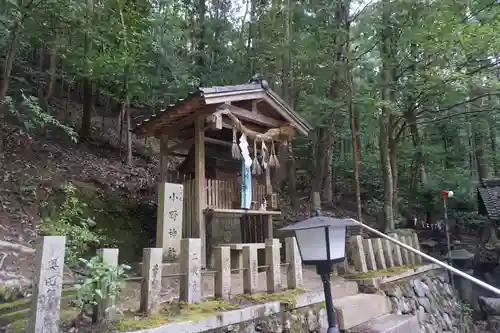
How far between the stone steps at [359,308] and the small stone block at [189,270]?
2.35 meters

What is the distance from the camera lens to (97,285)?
11.4 feet

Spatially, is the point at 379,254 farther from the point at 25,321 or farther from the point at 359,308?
the point at 25,321

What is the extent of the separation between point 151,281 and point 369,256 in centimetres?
565

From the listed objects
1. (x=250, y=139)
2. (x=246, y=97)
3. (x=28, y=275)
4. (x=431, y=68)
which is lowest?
(x=28, y=275)

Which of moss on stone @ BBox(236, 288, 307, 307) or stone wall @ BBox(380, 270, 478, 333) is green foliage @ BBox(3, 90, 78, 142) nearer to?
moss on stone @ BBox(236, 288, 307, 307)

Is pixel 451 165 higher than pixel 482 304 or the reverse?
higher

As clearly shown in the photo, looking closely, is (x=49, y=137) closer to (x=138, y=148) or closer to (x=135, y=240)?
(x=138, y=148)

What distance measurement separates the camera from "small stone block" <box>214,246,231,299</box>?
464 centimetres

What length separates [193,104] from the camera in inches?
311

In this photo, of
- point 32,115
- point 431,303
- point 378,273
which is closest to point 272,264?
point 378,273

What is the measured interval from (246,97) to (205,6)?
12.2 meters

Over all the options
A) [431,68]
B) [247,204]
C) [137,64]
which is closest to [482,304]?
[431,68]

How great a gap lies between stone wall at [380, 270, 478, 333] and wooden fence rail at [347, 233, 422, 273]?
506mm

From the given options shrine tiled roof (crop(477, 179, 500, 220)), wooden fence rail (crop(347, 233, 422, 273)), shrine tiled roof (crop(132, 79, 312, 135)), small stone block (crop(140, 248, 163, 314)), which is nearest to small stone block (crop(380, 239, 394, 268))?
wooden fence rail (crop(347, 233, 422, 273))
